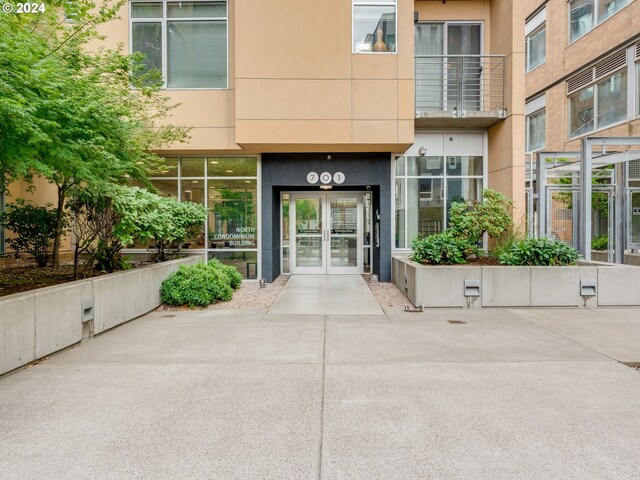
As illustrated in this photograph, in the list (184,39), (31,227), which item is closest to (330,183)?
(184,39)

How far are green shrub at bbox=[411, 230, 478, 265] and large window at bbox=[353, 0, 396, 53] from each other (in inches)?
199

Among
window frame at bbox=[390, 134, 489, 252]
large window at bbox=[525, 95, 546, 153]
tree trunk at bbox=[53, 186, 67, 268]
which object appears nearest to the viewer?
tree trunk at bbox=[53, 186, 67, 268]

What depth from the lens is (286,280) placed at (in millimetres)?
11875

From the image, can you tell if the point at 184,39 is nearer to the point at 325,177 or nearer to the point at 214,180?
the point at 214,180

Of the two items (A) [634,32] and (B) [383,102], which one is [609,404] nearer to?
(B) [383,102]

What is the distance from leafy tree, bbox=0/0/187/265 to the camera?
481cm

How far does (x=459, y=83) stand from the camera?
39.0 feet

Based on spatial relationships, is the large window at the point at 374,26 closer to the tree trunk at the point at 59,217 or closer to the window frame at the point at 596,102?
the tree trunk at the point at 59,217

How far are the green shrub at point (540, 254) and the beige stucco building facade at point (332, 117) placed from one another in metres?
3.09

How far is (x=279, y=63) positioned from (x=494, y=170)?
22.9ft

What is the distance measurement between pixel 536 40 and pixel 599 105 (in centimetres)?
679

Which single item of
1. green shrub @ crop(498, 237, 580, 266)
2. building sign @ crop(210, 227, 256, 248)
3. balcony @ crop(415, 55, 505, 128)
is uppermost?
balcony @ crop(415, 55, 505, 128)

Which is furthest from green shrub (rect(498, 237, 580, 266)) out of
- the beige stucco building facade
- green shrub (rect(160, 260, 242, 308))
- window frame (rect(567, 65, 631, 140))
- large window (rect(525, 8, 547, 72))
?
large window (rect(525, 8, 547, 72))

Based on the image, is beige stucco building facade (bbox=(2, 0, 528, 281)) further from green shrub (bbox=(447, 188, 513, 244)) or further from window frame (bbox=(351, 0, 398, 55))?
green shrub (bbox=(447, 188, 513, 244))
